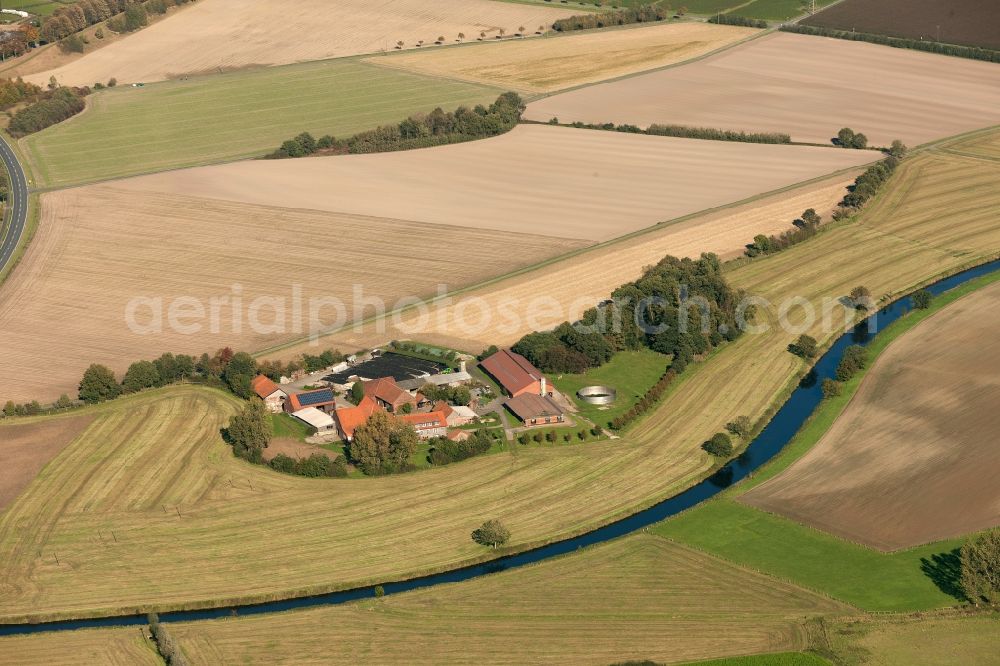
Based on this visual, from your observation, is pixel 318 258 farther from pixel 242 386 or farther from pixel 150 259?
pixel 242 386

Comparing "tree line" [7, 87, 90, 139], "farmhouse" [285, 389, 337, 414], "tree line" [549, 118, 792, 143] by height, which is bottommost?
"farmhouse" [285, 389, 337, 414]

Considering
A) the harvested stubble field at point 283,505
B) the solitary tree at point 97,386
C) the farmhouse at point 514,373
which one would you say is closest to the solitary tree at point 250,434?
the harvested stubble field at point 283,505

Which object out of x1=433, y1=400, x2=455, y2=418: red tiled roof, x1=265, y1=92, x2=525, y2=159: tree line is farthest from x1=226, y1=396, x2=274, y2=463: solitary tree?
x1=265, y1=92, x2=525, y2=159: tree line

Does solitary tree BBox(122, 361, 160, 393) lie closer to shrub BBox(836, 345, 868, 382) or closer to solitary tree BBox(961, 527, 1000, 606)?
shrub BBox(836, 345, 868, 382)

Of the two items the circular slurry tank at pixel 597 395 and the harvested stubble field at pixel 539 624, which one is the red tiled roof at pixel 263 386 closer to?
the circular slurry tank at pixel 597 395

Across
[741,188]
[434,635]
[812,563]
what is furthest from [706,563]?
[741,188]
